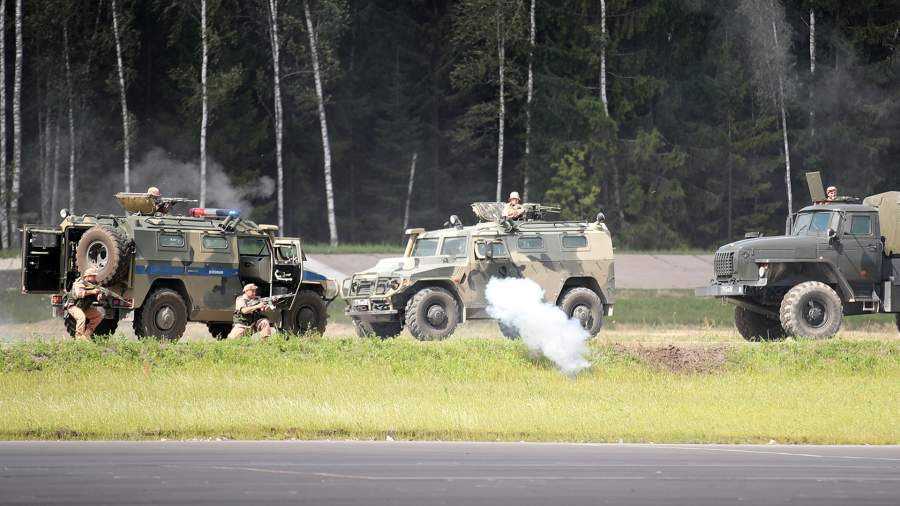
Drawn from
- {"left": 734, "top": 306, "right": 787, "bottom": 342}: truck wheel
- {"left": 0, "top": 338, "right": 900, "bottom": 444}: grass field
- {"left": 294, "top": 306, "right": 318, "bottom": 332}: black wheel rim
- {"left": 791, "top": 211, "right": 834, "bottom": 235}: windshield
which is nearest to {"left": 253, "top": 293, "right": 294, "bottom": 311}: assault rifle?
{"left": 294, "top": 306, "right": 318, "bottom": 332}: black wheel rim

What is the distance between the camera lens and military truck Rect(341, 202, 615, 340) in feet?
95.8

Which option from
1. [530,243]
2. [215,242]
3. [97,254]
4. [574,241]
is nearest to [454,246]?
[530,243]

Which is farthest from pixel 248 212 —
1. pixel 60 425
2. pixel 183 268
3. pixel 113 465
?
pixel 113 465

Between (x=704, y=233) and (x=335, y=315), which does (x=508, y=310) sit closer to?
(x=335, y=315)

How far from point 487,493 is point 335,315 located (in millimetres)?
26382

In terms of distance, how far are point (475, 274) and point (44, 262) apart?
8.08 m

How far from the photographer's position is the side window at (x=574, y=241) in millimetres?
30734

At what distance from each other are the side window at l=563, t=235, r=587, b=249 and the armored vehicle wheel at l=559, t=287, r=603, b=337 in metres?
0.87

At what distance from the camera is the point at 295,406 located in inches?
861

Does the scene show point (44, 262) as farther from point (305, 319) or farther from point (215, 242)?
point (305, 319)

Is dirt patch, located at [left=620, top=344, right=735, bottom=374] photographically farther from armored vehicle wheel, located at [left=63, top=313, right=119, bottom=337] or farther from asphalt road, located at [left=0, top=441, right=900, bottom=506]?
armored vehicle wheel, located at [left=63, top=313, right=119, bottom=337]

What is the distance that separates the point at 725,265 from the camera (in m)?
30.1

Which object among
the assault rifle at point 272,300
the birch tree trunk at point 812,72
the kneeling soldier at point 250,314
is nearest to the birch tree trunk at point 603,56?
the birch tree trunk at point 812,72

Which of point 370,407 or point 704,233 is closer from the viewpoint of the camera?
point 370,407
